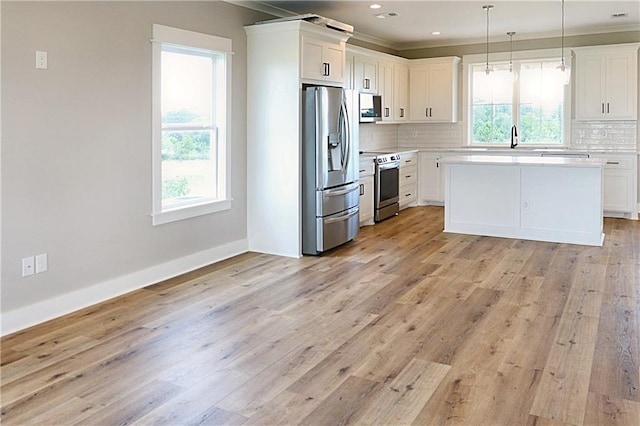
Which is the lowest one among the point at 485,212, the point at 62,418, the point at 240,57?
the point at 62,418

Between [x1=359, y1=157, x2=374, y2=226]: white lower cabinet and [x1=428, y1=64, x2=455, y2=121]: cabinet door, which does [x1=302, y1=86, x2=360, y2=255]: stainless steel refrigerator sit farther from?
[x1=428, y1=64, x2=455, y2=121]: cabinet door

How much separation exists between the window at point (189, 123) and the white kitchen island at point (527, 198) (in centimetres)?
286

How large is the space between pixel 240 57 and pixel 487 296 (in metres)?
3.26

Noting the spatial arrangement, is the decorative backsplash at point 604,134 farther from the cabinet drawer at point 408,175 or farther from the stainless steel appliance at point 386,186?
the stainless steel appliance at point 386,186

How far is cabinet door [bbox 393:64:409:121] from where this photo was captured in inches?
348

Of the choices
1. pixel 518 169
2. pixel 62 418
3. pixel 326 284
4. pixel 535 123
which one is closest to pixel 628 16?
pixel 535 123

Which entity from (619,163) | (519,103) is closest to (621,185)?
(619,163)

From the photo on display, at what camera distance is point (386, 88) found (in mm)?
8508

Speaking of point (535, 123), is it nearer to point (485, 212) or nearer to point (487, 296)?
point (485, 212)

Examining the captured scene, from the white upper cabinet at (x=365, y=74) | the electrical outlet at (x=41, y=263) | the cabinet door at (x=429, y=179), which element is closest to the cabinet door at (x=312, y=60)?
the white upper cabinet at (x=365, y=74)

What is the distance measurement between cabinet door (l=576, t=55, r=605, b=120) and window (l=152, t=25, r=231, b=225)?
530cm

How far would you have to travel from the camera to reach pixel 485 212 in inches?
265

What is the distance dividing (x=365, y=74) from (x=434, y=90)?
70.1 inches

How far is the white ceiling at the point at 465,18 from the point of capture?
20.5 ft
